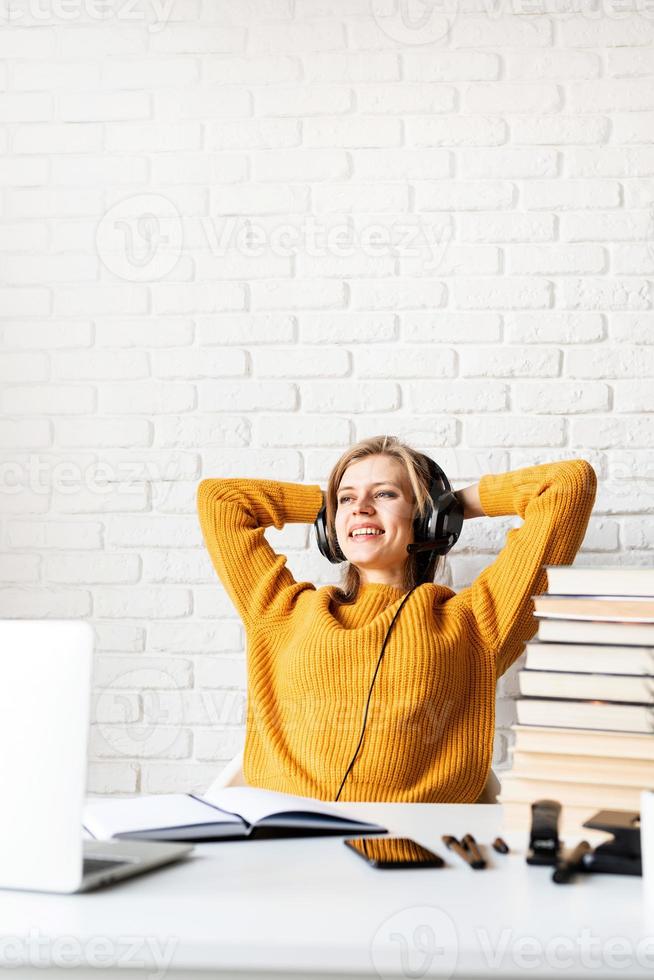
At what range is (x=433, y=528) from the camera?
202cm

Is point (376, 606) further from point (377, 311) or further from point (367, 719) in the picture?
point (377, 311)

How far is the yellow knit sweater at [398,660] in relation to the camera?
1.81m

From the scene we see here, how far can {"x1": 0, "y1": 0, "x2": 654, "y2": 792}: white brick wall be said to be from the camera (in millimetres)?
2316

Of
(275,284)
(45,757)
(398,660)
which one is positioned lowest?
(398,660)

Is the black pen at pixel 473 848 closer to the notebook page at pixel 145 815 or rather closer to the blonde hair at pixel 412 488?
the notebook page at pixel 145 815

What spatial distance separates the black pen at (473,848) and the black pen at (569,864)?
0.07m

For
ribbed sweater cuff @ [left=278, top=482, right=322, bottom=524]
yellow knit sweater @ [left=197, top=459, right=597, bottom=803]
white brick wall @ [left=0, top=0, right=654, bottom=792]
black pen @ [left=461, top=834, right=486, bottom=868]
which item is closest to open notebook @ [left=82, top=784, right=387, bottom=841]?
black pen @ [left=461, top=834, right=486, bottom=868]

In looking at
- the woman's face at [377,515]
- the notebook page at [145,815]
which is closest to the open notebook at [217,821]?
the notebook page at [145,815]

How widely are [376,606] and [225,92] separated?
53.2 inches

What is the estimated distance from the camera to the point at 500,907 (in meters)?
0.74

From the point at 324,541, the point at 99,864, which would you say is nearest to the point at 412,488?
the point at 324,541

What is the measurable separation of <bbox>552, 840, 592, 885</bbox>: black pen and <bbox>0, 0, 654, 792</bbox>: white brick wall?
1.45 m

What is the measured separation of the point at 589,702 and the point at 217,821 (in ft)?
1.27

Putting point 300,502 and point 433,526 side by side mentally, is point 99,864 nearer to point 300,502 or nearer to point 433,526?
point 433,526
